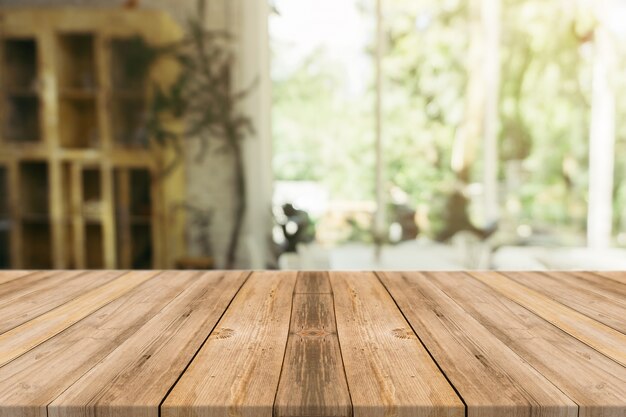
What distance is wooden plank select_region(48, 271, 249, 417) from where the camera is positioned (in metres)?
0.69

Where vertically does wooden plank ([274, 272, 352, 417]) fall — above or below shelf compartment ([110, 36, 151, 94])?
below

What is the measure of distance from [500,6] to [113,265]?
133 inches

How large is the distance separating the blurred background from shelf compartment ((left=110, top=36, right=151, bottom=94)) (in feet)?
0.27

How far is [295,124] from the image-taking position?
429cm

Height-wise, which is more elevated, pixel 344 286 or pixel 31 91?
pixel 31 91

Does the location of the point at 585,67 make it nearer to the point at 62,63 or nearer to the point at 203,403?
the point at 62,63

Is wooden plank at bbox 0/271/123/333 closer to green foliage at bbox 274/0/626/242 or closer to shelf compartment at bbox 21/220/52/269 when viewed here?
shelf compartment at bbox 21/220/52/269

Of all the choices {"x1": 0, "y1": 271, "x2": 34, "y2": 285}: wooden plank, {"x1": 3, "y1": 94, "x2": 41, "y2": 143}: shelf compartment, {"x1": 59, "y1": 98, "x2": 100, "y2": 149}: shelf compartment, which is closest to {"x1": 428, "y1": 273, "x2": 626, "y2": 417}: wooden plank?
{"x1": 0, "y1": 271, "x2": 34, "y2": 285}: wooden plank

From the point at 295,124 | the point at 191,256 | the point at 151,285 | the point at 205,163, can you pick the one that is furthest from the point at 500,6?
the point at 151,285

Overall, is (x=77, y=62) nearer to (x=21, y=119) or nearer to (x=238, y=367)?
(x=21, y=119)

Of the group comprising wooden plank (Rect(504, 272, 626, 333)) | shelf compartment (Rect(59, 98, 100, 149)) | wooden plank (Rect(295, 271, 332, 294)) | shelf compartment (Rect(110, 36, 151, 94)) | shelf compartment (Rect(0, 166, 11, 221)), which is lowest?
wooden plank (Rect(295, 271, 332, 294))

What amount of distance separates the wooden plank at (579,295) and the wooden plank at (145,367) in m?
0.74

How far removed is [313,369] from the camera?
2.62ft

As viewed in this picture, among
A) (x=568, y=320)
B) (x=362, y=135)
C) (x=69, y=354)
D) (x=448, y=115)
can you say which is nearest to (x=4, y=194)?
(x=362, y=135)
